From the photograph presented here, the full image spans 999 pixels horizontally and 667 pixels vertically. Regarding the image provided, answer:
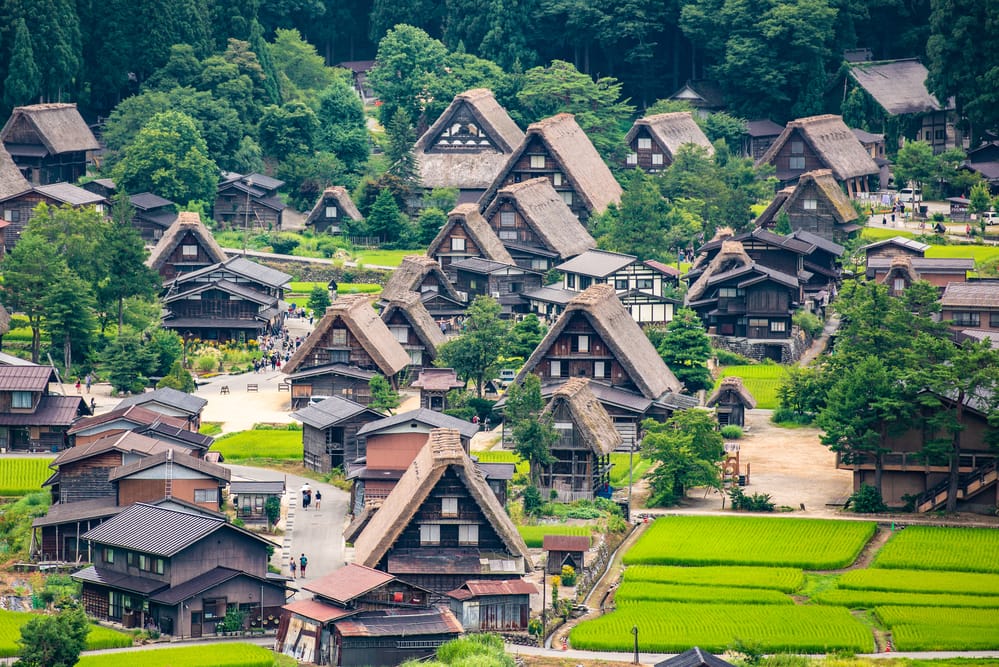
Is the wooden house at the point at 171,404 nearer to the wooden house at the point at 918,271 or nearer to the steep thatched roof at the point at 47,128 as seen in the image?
the wooden house at the point at 918,271

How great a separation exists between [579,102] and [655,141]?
16.3ft

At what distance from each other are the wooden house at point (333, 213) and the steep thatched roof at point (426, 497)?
144 ft

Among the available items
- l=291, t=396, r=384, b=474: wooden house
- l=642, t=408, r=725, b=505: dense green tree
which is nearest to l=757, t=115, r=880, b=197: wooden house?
l=642, t=408, r=725, b=505: dense green tree

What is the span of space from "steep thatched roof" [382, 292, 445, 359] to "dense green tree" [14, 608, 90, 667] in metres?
33.6

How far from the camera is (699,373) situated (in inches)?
3467

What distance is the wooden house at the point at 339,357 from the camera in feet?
286

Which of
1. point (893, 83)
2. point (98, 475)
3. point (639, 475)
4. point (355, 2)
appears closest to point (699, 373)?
point (639, 475)

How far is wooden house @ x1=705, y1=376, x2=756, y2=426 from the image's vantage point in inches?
3342

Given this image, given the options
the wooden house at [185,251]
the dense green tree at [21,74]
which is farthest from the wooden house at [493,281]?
the dense green tree at [21,74]

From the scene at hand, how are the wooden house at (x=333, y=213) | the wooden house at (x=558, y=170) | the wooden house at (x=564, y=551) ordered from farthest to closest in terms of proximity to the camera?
the wooden house at (x=333, y=213)
the wooden house at (x=558, y=170)
the wooden house at (x=564, y=551)

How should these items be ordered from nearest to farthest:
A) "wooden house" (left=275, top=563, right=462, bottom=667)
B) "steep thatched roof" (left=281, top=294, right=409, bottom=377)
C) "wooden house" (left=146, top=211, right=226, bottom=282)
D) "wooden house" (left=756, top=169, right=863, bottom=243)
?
"wooden house" (left=275, top=563, right=462, bottom=667) → "steep thatched roof" (left=281, top=294, right=409, bottom=377) → "wooden house" (left=146, top=211, right=226, bottom=282) → "wooden house" (left=756, top=169, right=863, bottom=243)

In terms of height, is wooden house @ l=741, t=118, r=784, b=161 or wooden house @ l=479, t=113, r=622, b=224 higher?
wooden house @ l=741, t=118, r=784, b=161

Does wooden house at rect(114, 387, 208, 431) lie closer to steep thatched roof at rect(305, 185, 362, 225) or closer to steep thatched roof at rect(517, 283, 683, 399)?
steep thatched roof at rect(517, 283, 683, 399)

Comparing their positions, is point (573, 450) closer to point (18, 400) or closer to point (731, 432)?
point (731, 432)
